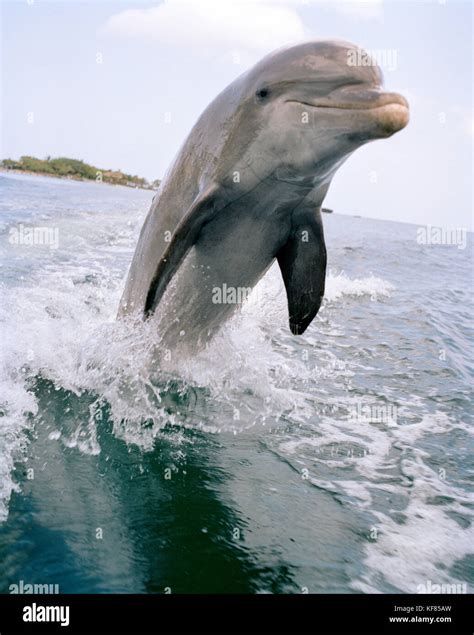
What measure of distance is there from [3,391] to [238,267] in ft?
8.42

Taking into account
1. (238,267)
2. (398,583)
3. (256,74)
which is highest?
(256,74)

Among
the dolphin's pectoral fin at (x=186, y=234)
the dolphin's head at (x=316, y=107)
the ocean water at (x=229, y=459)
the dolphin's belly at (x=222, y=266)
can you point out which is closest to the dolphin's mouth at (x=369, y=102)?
the dolphin's head at (x=316, y=107)

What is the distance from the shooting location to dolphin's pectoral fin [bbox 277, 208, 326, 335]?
19.1 feet

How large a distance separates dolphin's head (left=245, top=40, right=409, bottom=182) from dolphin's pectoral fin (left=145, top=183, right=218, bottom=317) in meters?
0.62

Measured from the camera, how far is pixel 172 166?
623 centimetres

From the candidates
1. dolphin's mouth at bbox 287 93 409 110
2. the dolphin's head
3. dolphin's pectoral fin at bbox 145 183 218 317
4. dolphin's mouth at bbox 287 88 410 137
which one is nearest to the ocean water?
dolphin's pectoral fin at bbox 145 183 218 317

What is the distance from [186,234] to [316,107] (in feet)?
5.21

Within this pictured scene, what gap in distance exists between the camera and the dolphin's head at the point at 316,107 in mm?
4133

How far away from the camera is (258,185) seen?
5.23m

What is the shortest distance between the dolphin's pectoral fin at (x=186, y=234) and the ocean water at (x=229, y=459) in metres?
1.22

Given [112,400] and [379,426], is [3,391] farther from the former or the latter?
[379,426]

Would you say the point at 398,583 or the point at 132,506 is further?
the point at 132,506

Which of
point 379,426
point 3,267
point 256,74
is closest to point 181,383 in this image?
Result: point 379,426

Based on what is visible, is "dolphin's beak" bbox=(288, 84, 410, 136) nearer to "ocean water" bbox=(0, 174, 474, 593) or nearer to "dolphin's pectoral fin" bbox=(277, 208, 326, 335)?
"dolphin's pectoral fin" bbox=(277, 208, 326, 335)
